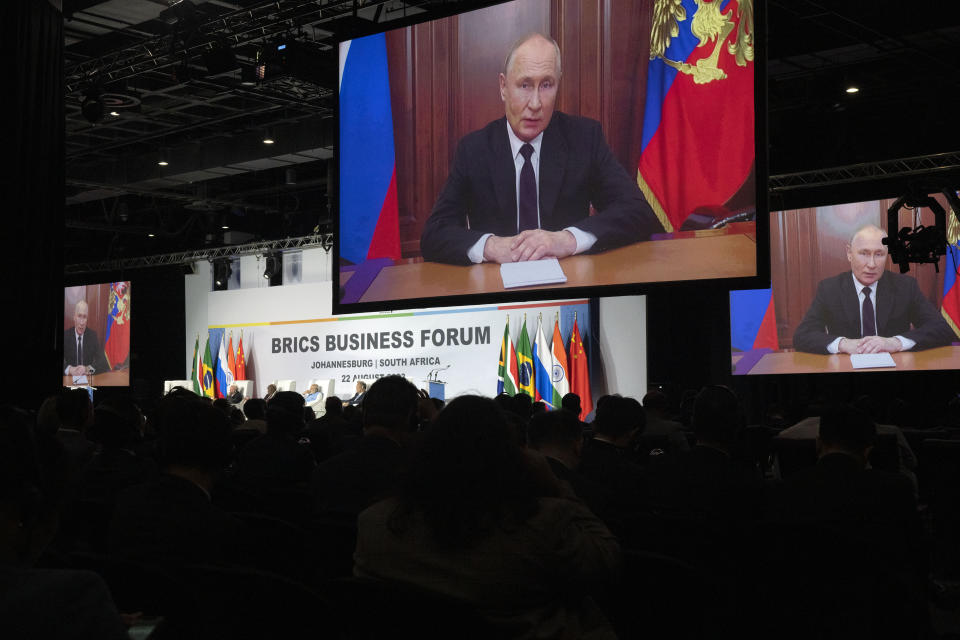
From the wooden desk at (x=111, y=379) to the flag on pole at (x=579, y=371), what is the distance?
10.6 meters

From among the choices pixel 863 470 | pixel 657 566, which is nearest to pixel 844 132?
pixel 863 470

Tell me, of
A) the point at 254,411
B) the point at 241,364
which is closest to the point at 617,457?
the point at 254,411

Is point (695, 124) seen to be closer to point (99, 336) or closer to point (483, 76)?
point (483, 76)

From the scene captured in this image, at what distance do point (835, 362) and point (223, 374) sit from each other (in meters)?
12.7

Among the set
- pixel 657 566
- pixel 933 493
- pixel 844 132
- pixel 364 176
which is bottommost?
pixel 933 493

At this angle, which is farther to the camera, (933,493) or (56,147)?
(56,147)

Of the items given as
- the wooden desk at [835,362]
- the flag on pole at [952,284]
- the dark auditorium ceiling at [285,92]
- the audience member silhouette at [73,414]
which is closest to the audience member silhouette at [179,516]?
the audience member silhouette at [73,414]

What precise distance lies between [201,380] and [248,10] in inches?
451

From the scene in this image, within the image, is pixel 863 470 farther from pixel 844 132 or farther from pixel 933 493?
pixel 844 132

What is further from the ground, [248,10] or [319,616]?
[248,10]

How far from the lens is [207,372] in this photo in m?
20.0

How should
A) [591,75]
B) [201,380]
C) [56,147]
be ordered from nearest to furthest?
1. [591,75]
2. [56,147]
3. [201,380]

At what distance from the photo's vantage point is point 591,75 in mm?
7105

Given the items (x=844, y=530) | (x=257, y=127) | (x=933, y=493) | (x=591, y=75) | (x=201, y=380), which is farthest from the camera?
(x=201, y=380)
